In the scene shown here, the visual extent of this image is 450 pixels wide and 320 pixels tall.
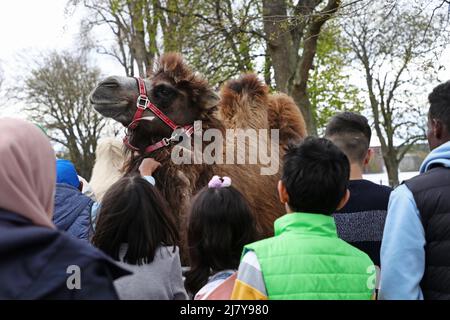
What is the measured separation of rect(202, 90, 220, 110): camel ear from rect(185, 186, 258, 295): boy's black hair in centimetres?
189

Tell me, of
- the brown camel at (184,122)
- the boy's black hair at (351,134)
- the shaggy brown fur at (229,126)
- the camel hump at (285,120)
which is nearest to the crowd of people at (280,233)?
the boy's black hair at (351,134)

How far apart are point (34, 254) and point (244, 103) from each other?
387cm

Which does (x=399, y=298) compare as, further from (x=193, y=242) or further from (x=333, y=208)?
(x=193, y=242)

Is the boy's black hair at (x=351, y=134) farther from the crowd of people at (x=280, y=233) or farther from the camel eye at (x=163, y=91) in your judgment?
the camel eye at (x=163, y=91)

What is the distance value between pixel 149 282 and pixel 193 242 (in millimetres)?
433

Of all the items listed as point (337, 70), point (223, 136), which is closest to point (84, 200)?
point (223, 136)

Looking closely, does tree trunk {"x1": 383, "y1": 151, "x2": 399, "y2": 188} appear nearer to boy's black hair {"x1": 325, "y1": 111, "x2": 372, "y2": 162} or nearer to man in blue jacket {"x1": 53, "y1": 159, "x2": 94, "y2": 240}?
boy's black hair {"x1": 325, "y1": 111, "x2": 372, "y2": 162}

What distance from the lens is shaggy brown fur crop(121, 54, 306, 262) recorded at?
4383 millimetres

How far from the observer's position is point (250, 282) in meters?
2.41

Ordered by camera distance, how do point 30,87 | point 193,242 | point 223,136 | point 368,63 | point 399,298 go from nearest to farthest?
1. point 399,298
2. point 193,242
3. point 223,136
4. point 368,63
5. point 30,87

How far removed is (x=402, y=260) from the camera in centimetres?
260

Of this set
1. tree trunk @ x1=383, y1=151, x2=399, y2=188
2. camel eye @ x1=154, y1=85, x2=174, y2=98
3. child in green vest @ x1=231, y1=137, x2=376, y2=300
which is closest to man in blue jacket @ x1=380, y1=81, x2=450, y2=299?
child in green vest @ x1=231, y1=137, x2=376, y2=300

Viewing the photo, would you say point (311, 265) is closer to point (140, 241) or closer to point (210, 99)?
point (140, 241)

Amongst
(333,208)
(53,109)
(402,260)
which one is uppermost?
(53,109)
